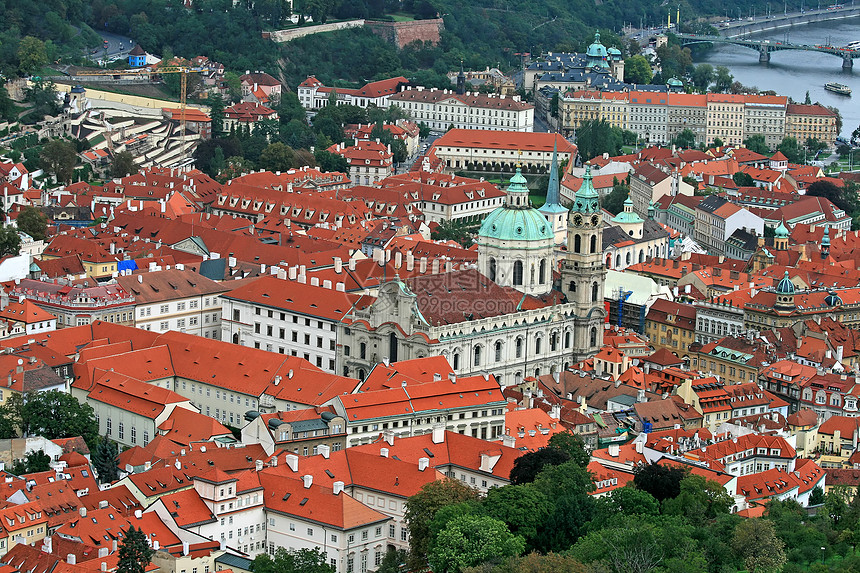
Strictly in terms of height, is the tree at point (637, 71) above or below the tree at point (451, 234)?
above

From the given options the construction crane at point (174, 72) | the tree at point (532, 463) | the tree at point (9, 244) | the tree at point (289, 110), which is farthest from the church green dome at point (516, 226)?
the tree at point (289, 110)

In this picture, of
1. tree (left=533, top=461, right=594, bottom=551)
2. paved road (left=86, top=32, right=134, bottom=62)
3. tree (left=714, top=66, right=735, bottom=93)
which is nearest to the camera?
tree (left=533, top=461, right=594, bottom=551)

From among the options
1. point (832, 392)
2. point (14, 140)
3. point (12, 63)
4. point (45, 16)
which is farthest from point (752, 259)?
point (45, 16)

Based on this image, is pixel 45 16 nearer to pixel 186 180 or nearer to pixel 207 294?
pixel 186 180

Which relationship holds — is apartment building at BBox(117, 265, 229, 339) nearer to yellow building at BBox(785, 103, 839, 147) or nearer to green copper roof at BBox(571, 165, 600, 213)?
green copper roof at BBox(571, 165, 600, 213)

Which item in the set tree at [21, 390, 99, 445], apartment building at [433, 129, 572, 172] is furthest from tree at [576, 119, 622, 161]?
tree at [21, 390, 99, 445]

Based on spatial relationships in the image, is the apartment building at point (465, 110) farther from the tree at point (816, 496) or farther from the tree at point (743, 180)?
the tree at point (816, 496)

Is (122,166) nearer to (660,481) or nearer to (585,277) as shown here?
(585,277)
